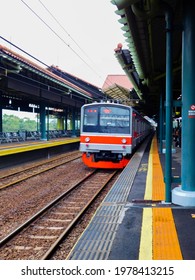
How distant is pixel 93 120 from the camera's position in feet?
35.9

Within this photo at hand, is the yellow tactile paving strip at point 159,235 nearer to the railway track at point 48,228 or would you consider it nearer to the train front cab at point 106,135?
the railway track at point 48,228

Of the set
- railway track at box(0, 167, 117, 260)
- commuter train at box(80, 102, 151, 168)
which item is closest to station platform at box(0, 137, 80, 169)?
commuter train at box(80, 102, 151, 168)

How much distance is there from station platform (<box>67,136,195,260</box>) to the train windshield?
5.13 m

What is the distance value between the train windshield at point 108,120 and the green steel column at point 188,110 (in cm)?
600

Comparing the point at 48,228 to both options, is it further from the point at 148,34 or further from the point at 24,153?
the point at 24,153

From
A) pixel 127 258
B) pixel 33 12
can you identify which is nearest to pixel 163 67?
pixel 33 12

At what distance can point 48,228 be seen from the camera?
16.6 ft

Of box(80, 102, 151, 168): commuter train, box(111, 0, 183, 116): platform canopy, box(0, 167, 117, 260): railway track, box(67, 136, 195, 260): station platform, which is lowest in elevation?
box(0, 167, 117, 260): railway track

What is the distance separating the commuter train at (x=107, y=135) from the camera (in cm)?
1055

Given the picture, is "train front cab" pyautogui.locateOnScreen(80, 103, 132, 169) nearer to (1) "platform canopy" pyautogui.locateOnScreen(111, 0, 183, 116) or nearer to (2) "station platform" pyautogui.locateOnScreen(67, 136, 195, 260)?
(1) "platform canopy" pyautogui.locateOnScreen(111, 0, 183, 116)

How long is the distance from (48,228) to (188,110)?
9.47 feet

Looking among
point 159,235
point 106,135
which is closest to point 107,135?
point 106,135

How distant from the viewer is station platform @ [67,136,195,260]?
3037 millimetres
